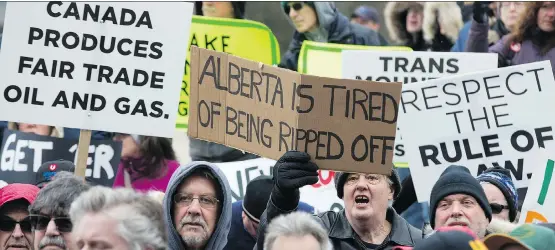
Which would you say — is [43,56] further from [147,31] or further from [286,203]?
[286,203]

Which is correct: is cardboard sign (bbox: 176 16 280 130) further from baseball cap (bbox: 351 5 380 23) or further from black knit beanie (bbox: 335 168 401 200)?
black knit beanie (bbox: 335 168 401 200)

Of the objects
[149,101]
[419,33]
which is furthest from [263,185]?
[419,33]

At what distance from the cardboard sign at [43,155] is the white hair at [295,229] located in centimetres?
279

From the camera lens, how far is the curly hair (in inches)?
407

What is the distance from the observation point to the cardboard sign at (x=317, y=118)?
640 cm

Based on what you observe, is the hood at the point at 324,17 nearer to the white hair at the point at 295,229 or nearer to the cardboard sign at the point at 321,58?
the cardboard sign at the point at 321,58

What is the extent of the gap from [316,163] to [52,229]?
1182mm

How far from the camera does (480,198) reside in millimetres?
6711

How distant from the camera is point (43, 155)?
862 centimetres

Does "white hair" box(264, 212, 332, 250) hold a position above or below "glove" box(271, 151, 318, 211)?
below

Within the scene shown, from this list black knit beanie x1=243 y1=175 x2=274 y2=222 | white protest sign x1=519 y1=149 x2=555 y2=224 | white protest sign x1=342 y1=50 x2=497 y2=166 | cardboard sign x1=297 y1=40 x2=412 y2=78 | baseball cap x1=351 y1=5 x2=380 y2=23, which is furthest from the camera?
baseball cap x1=351 y1=5 x2=380 y2=23

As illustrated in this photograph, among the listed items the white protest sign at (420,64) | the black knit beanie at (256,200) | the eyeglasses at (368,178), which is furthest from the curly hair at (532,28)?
the eyeglasses at (368,178)

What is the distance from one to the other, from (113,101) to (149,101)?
0.19 meters

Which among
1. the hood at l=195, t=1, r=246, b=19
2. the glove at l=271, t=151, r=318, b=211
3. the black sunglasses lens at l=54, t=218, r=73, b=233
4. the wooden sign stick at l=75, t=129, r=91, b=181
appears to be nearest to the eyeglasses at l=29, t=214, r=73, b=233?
the black sunglasses lens at l=54, t=218, r=73, b=233
